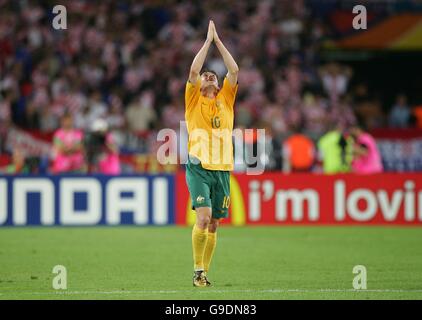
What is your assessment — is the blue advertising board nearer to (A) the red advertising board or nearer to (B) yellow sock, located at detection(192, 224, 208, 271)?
(A) the red advertising board

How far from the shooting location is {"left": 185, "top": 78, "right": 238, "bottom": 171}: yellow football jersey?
38.6 feet

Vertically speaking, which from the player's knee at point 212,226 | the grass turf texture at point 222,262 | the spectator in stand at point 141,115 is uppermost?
the spectator in stand at point 141,115

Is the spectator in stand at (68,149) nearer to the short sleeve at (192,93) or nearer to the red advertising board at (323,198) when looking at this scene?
the red advertising board at (323,198)

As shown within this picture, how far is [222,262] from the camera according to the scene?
14539 millimetres

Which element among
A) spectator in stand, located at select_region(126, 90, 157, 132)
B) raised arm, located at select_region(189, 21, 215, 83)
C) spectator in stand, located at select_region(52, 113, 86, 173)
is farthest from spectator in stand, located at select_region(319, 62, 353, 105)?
raised arm, located at select_region(189, 21, 215, 83)

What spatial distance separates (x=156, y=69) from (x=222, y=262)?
45.0ft

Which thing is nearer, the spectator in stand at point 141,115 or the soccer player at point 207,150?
the soccer player at point 207,150

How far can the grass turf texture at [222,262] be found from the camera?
11164mm

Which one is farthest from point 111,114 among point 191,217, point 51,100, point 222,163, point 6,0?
point 222,163

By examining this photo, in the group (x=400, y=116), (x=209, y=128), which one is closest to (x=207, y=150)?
(x=209, y=128)

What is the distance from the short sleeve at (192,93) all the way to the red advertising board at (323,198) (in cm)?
867

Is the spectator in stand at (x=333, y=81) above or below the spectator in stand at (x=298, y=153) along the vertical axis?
above

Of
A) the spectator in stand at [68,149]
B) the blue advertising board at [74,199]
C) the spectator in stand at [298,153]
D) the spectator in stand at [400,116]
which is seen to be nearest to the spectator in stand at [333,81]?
the spectator in stand at [400,116]

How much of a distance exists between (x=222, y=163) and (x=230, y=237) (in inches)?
272
